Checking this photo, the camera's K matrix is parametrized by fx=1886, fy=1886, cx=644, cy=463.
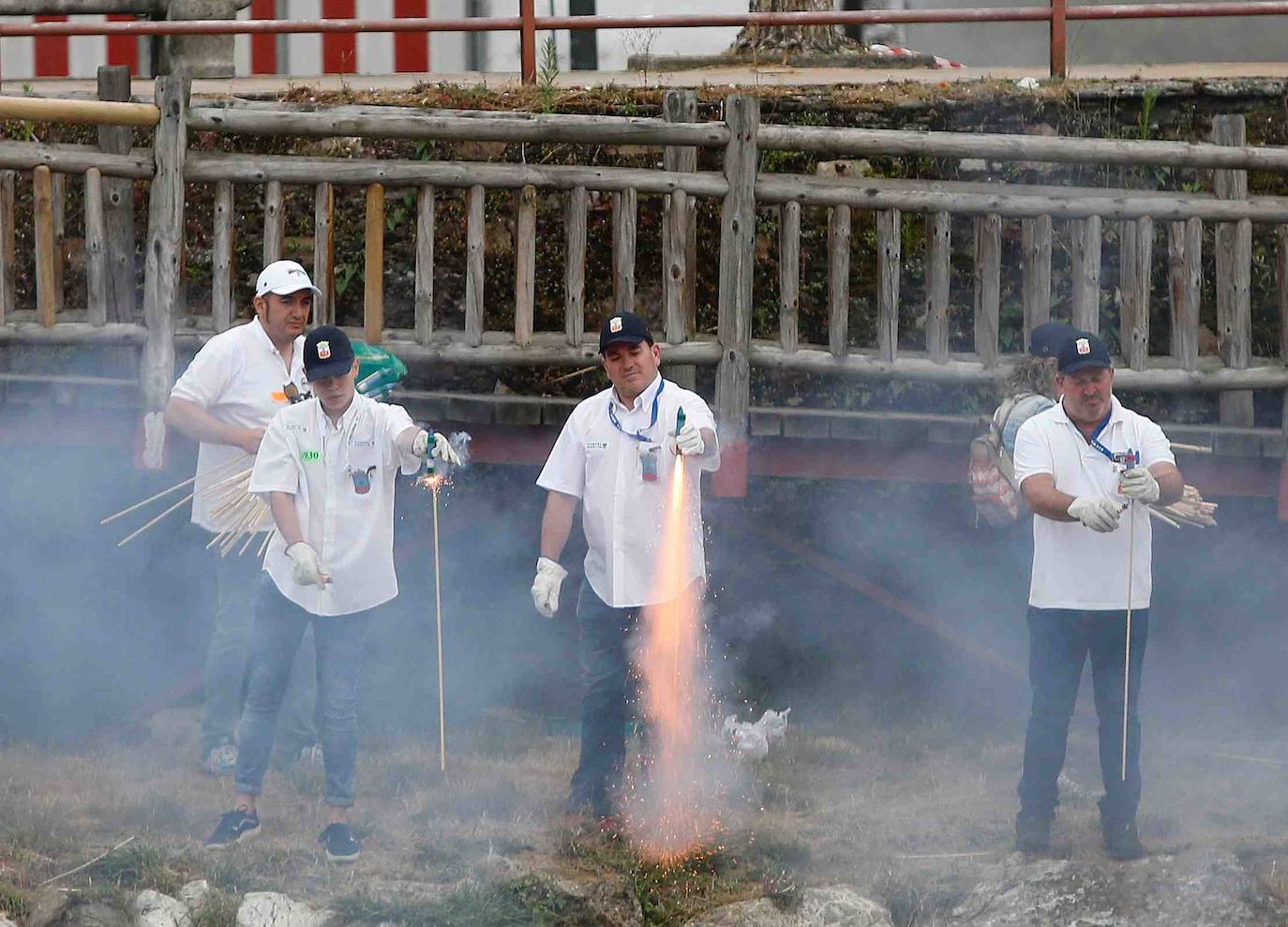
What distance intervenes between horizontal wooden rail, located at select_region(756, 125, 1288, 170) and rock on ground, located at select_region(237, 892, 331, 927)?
12.6 ft

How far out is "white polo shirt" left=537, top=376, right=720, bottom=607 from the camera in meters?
6.88

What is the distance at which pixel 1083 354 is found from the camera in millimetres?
6480

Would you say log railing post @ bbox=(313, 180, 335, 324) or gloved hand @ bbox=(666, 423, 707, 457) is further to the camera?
log railing post @ bbox=(313, 180, 335, 324)

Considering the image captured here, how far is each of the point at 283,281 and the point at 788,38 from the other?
21.3 ft

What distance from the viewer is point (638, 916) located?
6676mm

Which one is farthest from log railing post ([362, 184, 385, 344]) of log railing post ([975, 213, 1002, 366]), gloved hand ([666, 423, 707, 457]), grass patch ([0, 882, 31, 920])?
grass patch ([0, 882, 31, 920])

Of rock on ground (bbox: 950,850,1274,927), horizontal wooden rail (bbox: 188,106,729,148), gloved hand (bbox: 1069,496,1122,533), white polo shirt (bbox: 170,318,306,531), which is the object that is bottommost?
rock on ground (bbox: 950,850,1274,927)

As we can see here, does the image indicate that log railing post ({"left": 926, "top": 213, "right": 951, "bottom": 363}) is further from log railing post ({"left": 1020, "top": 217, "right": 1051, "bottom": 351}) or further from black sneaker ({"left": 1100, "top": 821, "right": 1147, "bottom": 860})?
black sneaker ({"left": 1100, "top": 821, "right": 1147, "bottom": 860})

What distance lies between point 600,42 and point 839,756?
6722 millimetres

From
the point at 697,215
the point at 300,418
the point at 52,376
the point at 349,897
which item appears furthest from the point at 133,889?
the point at 697,215

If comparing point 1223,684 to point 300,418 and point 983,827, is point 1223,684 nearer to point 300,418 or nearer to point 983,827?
point 983,827

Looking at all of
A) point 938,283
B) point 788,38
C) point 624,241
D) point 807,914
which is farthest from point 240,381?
point 788,38

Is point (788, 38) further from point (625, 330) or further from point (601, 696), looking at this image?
point (601, 696)

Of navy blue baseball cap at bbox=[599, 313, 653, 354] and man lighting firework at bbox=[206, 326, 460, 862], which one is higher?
navy blue baseball cap at bbox=[599, 313, 653, 354]
